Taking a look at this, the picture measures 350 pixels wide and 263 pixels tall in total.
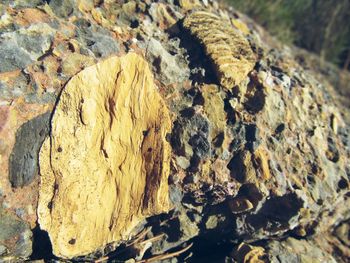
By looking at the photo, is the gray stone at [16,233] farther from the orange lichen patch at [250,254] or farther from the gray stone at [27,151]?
the orange lichen patch at [250,254]

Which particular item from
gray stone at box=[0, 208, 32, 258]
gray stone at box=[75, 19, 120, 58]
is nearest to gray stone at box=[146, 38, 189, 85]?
gray stone at box=[75, 19, 120, 58]

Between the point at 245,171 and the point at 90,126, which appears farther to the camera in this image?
the point at 245,171

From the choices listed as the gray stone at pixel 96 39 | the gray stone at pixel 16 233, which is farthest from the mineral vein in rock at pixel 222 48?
Result: the gray stone at pixel 16 233

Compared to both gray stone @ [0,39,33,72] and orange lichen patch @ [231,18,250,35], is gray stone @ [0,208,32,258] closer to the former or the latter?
gray stone @ [0,39,33,72]

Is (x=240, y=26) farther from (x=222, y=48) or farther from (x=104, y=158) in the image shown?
(x=104, y=158)

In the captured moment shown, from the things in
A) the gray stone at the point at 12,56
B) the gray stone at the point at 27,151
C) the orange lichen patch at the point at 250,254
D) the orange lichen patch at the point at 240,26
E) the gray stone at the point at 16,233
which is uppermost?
the orange lichen patch at the point at 240,26

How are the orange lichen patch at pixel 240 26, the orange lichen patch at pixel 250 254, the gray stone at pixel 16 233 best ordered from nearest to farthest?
the gray stone at pixel 16 233
the orange lichen patch at pixel 250 254
the orange lichen patch at pixel 240 26

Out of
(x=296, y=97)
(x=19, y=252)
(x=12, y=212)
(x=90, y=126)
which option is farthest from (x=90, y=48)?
(x=296, y=97)

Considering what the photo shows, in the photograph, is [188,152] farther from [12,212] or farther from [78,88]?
[12,212]
